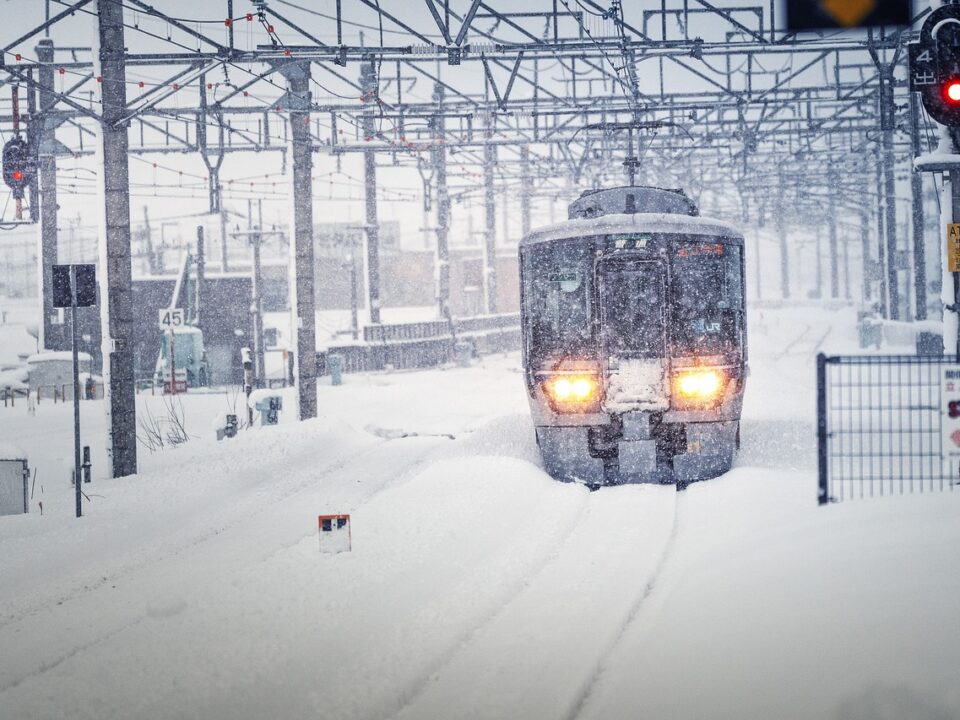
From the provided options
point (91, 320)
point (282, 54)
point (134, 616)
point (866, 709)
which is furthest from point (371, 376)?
point (866, 709)

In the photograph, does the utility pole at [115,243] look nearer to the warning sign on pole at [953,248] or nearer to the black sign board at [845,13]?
the black sign board at [845,13]

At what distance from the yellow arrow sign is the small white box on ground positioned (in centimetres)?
561

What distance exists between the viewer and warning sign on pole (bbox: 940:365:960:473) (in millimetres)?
7758

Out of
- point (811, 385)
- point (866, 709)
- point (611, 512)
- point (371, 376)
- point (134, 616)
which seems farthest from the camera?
point (371, 376)

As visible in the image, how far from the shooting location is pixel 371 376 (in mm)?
31219

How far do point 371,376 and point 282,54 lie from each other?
17.8m

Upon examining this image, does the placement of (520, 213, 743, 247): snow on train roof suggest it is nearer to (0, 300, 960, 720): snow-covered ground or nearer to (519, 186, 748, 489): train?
(519, 186, 748, 489): train

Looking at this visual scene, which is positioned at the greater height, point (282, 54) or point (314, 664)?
point (282, 54)

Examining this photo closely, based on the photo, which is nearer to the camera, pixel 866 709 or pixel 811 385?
pixel 866 709

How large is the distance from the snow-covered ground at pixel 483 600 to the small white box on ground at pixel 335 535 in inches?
5.6

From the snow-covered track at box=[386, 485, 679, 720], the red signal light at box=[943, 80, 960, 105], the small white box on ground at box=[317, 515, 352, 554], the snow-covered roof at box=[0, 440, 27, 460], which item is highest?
the red signal light at box=[943, 80, 960, 105]

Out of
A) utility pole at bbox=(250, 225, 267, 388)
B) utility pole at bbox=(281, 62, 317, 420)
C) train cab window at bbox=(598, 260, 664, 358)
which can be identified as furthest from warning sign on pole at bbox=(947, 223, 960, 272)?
utility pole at bbox=(250, 225, 267, 388)

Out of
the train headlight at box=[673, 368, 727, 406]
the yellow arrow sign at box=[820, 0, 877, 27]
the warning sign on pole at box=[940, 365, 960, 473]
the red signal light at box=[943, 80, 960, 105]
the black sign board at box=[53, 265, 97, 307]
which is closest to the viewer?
the yellow arrow sign at box=[820, 0, 877, 27]

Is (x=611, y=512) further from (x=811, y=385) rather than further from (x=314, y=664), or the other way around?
(x=811, y=385)
